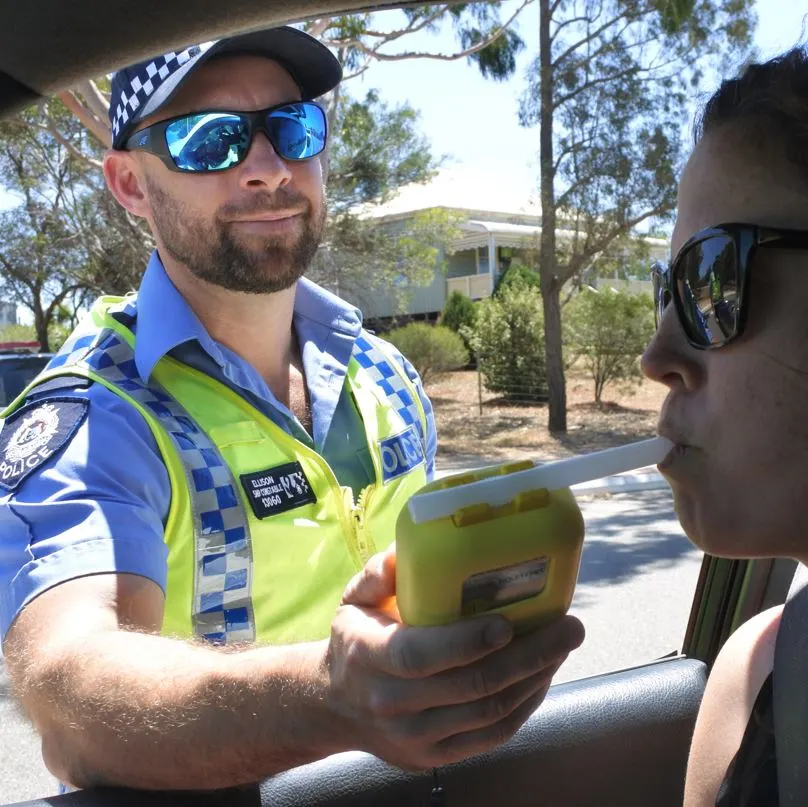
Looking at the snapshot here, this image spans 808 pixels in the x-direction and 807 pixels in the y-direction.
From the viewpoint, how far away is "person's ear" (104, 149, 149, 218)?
222 centimetres

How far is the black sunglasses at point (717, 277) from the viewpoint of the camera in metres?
1.02

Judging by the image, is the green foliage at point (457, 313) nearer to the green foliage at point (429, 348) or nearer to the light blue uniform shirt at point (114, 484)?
the green foliage at point (429, 348)

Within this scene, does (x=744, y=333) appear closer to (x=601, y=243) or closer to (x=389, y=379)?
(x=389, y=379)

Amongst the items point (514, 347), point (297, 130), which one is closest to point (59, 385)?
point (297, 130)

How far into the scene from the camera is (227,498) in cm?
176

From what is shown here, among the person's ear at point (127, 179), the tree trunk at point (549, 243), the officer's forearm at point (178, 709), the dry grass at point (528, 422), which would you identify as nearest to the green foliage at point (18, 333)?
the dry grass at point (528, 422)

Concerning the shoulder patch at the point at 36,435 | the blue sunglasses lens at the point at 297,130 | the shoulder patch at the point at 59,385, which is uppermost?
the blue sunglasses lens at the point at 297,130

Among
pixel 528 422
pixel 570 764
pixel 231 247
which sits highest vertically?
pixel 231 247

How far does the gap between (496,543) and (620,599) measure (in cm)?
495

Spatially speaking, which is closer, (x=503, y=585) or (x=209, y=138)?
(x=503, y=585)

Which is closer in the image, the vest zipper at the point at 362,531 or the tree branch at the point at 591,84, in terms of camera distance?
the vest zipper at the point at 362,531

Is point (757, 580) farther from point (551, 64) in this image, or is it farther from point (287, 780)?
point (551, 64)

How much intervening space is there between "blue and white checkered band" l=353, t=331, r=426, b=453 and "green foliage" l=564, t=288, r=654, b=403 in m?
14.4

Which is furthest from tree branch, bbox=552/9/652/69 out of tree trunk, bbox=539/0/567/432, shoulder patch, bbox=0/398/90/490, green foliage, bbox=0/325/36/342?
green foliage, bbox=0/325/36/342
